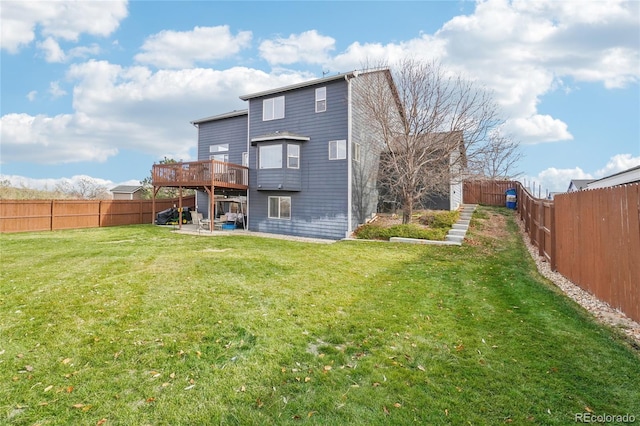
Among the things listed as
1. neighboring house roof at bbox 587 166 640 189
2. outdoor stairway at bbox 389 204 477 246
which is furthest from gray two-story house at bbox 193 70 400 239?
neighboring house roof at bbox 587 166 640 189

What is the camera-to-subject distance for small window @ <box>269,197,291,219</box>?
648 inches

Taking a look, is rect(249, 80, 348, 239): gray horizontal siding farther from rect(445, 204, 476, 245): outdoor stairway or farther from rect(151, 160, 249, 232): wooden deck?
rect(445, 204, 476, 245): outdoor stairway

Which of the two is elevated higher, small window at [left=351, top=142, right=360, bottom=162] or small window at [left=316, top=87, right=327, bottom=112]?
small window at [left=316, top=87, right=327, bottom=112]

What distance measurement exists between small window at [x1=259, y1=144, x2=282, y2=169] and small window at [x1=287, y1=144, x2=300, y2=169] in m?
0.47

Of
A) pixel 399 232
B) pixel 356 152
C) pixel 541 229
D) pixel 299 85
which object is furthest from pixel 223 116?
pixel 541 229

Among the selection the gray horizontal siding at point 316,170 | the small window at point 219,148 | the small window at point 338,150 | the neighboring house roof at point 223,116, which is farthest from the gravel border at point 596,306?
the small window at point 219,148

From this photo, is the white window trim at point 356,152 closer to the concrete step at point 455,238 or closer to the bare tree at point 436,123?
the bare tree at point 436,123

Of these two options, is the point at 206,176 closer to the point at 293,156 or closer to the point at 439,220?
the point at 293,156

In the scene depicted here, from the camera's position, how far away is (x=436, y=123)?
1428 centimetres

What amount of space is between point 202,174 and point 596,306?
16082mm

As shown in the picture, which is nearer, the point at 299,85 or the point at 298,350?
the point at 298,350

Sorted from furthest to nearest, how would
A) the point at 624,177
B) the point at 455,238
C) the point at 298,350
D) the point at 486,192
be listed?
the point at 486,192
the point at 455,238
the point at 624,177
the point at 298,350

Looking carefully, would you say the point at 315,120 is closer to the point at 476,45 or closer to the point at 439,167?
the point at 439,167

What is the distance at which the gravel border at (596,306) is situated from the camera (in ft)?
14.2
